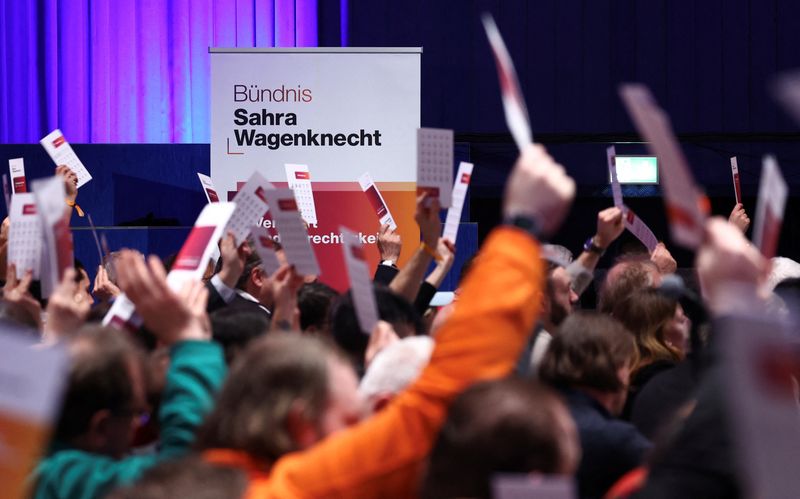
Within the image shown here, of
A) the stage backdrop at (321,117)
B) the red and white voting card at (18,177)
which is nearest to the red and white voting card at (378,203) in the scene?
the stage backdrop at (321,117)

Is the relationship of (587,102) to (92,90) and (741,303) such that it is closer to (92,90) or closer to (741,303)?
(92,90)

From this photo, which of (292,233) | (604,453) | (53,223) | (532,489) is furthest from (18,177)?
(532,489)

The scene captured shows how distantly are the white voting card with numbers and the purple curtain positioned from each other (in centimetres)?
688

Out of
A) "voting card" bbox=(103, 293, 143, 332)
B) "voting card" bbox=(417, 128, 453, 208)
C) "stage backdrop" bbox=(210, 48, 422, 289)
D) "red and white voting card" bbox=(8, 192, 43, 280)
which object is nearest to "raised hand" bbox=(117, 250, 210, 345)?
"voting card" bbox=(103, 293, 143, 332)

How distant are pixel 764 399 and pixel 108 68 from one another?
959 centimetres

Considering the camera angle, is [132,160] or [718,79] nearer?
[132,160]

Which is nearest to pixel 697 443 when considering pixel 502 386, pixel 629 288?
pixel 502 386

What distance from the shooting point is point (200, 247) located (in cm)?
274

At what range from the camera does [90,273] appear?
23.2 ft

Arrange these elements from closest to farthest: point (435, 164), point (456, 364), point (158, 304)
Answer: point (456, 364), point (158, 304), point (435, 164)

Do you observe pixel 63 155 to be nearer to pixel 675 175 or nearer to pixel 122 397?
pixel 122 397

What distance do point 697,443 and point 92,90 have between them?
9048 millimetres

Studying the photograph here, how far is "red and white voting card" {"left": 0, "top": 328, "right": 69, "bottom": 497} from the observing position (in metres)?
1.33

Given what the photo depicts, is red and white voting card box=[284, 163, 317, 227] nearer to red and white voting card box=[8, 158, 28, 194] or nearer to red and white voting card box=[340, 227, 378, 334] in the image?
red and white voting card box=[8, 158, 28, 194]
